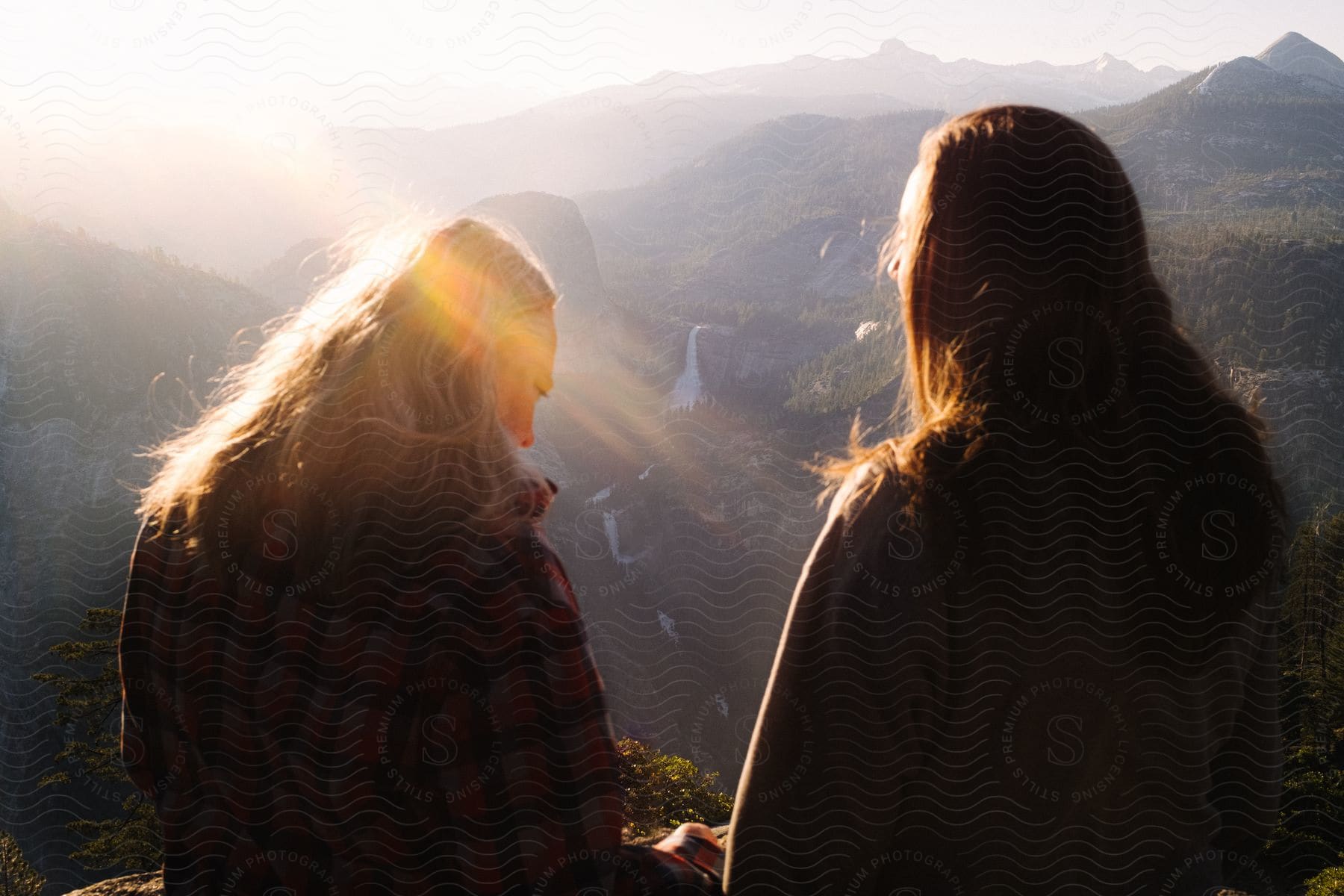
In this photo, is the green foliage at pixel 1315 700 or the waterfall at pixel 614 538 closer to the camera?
the green foliage at pixel 1315 700

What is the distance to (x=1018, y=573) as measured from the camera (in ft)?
4.76

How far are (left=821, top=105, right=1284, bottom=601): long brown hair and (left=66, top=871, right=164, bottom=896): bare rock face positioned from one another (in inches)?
115

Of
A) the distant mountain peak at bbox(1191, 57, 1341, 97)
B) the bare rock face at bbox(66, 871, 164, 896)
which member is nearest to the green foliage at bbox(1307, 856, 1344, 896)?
the bare rock face at bbox(66, 871, 164, 896)

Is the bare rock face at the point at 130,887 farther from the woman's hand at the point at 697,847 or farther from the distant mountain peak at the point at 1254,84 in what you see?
the distant mountain peak at the point at 1254,84

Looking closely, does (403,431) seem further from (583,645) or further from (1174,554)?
(1174,554)

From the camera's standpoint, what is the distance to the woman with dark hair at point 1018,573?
1415 mm

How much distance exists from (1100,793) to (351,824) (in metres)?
1.42

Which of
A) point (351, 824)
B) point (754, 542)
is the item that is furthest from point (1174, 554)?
point (754, 542)

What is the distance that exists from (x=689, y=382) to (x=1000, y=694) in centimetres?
5617

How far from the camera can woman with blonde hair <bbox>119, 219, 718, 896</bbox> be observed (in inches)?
60.4

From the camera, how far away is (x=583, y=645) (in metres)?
1.62

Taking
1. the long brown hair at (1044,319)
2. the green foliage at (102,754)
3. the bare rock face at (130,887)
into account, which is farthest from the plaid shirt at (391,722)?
the green foliage at (102,754)

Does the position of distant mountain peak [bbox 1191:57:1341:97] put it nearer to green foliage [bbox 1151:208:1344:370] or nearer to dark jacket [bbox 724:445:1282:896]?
green foliage [bbox 1151:208:1344:370]

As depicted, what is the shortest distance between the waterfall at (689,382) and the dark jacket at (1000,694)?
51.6 metres
